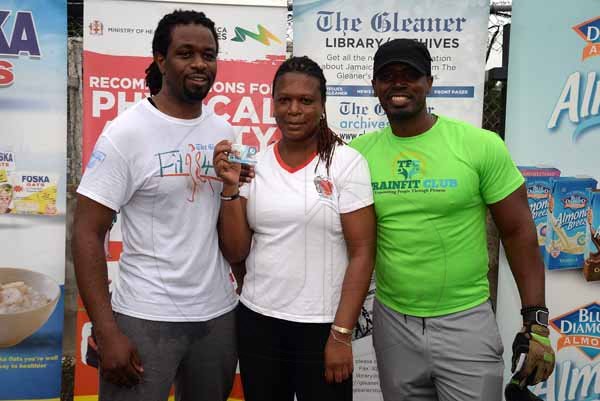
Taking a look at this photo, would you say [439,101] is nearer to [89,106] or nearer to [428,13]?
[428,13]

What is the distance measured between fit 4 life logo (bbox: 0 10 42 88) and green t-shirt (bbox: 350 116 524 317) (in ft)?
8.03

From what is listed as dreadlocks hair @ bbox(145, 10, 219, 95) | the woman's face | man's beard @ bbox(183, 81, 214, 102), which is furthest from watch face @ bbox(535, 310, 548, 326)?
dreadlocks hair @ bbox(145, 10, 219, 95)

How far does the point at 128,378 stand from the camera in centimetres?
213

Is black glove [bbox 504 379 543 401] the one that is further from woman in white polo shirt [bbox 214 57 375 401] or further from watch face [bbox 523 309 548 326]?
woman in white polo shirt [bbox 214 57 375 401]

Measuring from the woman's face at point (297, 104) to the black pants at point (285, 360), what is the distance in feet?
2.54

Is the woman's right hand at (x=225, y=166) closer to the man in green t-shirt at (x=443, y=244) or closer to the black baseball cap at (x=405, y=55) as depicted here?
the man in green t-shirt at (x=443, y=244)

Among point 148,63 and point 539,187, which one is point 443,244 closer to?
point 539,187

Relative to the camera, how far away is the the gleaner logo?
3.53 metres

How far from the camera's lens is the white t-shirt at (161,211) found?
2.12 meters

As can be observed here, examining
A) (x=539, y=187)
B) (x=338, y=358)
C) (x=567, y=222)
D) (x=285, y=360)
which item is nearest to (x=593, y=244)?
(x=567, y=222)

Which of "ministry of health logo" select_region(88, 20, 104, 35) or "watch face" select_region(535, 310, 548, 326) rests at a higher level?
"ministry of health logo" select_region(88, 20, 104, 35)

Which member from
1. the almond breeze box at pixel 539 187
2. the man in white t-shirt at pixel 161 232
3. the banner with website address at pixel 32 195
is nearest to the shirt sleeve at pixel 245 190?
the man in white t-shirt at pixel 161 232

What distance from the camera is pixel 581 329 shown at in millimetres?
3539

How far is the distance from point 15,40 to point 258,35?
1.53 meters
